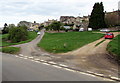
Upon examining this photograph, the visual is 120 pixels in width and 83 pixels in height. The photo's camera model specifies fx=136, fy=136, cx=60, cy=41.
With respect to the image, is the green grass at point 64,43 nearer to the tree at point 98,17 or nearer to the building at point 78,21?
the tree at point 98,17

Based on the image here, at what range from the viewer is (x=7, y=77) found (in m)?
7.69

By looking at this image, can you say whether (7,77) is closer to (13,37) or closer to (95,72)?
(95,72)

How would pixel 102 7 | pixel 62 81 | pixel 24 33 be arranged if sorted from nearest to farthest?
pixel 62 81
pixel 24 33
pixel 102 7

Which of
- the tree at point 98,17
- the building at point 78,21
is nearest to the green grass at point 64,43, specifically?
the tree at point 98,17

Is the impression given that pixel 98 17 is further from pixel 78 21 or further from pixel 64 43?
pixel 78 21

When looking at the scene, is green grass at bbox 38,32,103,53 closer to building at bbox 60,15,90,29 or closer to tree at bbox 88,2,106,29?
tree at bbox 88,2,106,29

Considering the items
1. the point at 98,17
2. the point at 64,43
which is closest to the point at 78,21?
the point at 98,17

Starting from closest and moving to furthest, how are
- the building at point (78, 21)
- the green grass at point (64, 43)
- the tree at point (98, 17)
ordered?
the green grass at point (64, 43) < the tree at point (98, 17) < the building at point (78, 21)

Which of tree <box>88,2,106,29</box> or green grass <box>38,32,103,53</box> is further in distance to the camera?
tree <box>88,2,106,29</box>

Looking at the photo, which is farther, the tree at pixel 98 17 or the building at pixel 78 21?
the building at pixel 78 21

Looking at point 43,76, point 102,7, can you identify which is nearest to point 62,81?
point 43,76

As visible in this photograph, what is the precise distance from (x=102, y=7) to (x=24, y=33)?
1385 inches

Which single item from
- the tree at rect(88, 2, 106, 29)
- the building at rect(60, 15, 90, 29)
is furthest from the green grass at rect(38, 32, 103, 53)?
the building at rect(60, 15, 90, 29)

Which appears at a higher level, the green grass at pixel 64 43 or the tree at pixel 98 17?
the tree at pixel 98 17
